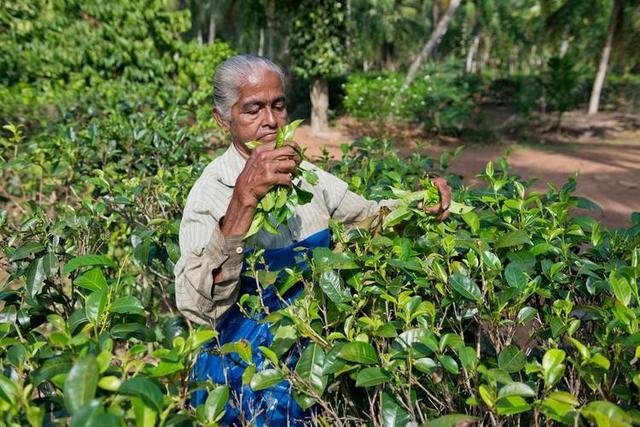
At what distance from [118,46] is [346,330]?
5.47m

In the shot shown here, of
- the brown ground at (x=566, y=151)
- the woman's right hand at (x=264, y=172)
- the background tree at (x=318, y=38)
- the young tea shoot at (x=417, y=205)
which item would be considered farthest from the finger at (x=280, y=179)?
the background tree at (x=318, y=38)

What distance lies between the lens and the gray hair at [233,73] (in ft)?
5.88

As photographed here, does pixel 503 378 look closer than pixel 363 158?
Yes

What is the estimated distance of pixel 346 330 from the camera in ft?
3.95

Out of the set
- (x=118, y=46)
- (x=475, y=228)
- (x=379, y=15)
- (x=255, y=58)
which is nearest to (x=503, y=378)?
(x=475, y=228)

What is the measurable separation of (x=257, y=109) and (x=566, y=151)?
12.1 meters

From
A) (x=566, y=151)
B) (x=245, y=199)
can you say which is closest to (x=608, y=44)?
(x=566, y=151)

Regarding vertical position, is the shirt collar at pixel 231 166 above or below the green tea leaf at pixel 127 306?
above

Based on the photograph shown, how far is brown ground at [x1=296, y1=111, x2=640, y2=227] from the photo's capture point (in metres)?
7.93

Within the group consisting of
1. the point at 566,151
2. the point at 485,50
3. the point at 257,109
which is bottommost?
the point at 566,151

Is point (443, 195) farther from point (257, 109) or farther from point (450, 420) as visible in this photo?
point (450, 420)

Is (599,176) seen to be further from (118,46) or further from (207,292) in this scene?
(207,292)

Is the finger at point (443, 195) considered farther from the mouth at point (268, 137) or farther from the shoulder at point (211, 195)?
the shoulder at point (211, 195)

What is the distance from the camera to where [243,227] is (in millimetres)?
1359
